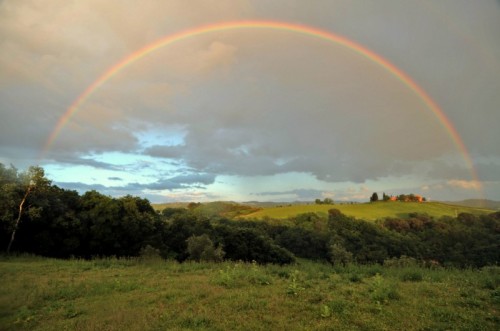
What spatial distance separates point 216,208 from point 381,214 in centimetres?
7156

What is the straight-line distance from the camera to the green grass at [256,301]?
747 centimetres

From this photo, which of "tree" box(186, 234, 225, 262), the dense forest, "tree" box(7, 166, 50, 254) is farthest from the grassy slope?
"tree" box(7, 166, 50, 254)

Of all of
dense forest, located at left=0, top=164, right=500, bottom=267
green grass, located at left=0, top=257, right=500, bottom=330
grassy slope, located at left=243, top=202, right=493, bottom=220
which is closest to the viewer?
green grass, located at left=0, top=257, right=500, bottom=330

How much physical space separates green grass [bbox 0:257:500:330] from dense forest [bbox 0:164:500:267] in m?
6.39

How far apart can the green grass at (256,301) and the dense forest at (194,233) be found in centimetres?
639

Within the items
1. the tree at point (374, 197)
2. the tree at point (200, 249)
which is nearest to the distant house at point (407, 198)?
the tree at point (374, 197)

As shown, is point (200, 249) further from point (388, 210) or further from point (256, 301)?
point (388, 210)

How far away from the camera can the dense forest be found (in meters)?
30.9

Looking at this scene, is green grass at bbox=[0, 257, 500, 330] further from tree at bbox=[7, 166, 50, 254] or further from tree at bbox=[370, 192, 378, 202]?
tree at bbox=[370, 192, 378, 202]

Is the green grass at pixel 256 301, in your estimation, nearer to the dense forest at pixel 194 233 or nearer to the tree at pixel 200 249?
the dense forest at pixel 194 233

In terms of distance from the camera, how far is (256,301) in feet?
29.6

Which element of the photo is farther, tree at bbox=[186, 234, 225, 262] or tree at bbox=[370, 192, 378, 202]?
tree at bbox=[370, 192, 378, 202]

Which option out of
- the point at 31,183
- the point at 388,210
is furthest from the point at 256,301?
the point at 388,210

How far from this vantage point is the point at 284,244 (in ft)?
285
